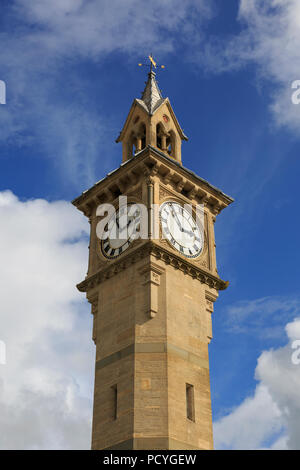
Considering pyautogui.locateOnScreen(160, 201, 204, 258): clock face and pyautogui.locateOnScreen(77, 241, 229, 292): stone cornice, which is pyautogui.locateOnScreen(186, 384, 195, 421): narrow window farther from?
pyautogui.locateOnScreen(160, 201, 204, 258): clock face

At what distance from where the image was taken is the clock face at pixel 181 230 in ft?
132

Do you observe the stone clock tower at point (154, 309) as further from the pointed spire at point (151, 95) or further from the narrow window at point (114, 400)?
the pointed spire at point (151, 95)

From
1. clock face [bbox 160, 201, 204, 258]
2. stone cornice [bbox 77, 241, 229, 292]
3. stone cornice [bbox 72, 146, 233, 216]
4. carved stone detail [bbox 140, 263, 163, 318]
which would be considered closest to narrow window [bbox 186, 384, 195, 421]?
carved stone detail [bbox 140, 263, 163, 318]

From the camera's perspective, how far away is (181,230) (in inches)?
1626

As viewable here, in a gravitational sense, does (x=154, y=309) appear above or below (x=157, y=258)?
below

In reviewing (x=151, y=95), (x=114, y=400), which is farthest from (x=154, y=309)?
(x=151, y=95)

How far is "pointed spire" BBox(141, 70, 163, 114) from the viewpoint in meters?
47.7

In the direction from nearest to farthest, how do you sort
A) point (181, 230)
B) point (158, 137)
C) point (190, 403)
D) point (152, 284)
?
point (190, 403)
point (152, 284)
point (181, 230)
point (158, 137)

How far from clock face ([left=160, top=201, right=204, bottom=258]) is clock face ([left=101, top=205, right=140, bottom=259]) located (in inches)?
65.8

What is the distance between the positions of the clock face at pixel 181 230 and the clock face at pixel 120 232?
5.48ft

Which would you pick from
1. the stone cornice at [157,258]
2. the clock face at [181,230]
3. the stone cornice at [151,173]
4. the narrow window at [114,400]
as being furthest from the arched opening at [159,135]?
the narrow window at [114,400]

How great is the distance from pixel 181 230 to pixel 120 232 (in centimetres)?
354

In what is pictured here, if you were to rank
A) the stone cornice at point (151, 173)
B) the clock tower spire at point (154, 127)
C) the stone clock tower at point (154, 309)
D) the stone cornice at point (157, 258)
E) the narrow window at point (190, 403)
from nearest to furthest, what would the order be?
the stone clock tower at point (154, 309), the narrow window at point (190, 403), the stone cornice at point (157, 258), the stone cornice at point (151, 173), the clock tower spire at point (154, 127)

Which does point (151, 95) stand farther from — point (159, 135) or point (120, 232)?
point (120, 232)
